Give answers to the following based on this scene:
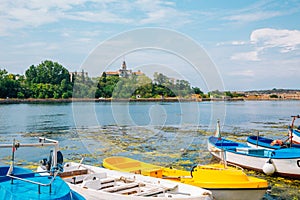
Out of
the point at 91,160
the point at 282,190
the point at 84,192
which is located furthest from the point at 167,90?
the point at 84,192

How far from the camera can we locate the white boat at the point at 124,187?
28.7 feet

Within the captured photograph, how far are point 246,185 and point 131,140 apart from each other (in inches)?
608

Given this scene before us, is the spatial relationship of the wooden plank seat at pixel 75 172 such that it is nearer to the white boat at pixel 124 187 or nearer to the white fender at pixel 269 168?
the white boat at pixel 124 187

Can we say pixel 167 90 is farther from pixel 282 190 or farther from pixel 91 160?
pixel 282 190

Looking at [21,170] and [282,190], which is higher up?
[21,170]

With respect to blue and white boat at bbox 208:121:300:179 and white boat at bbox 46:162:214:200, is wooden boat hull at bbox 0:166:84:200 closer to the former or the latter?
white boat at bbox 46:162:214:200

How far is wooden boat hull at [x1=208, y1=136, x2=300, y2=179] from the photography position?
1418 cm

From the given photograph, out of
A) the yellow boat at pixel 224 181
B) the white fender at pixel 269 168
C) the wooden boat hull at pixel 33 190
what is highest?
the wooden boat hull at pixel 33 190

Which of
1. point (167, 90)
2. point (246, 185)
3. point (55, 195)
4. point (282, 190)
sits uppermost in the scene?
point (167, 90)

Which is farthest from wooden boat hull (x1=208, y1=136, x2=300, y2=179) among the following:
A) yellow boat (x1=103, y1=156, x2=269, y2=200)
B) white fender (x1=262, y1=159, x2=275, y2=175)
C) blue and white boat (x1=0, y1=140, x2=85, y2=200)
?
blue and white boat (x1=0, y1=140, x2=85, y2=200)

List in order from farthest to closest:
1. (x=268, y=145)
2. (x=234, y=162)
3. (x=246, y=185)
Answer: (x=268, y=145) → (x=234, y=162) → (x=246, y=185)

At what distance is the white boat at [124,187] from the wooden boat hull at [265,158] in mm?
3928

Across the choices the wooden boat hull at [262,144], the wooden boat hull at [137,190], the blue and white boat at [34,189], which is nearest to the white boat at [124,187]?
the wooden boat hull at [137,190]

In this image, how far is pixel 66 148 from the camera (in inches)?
883
